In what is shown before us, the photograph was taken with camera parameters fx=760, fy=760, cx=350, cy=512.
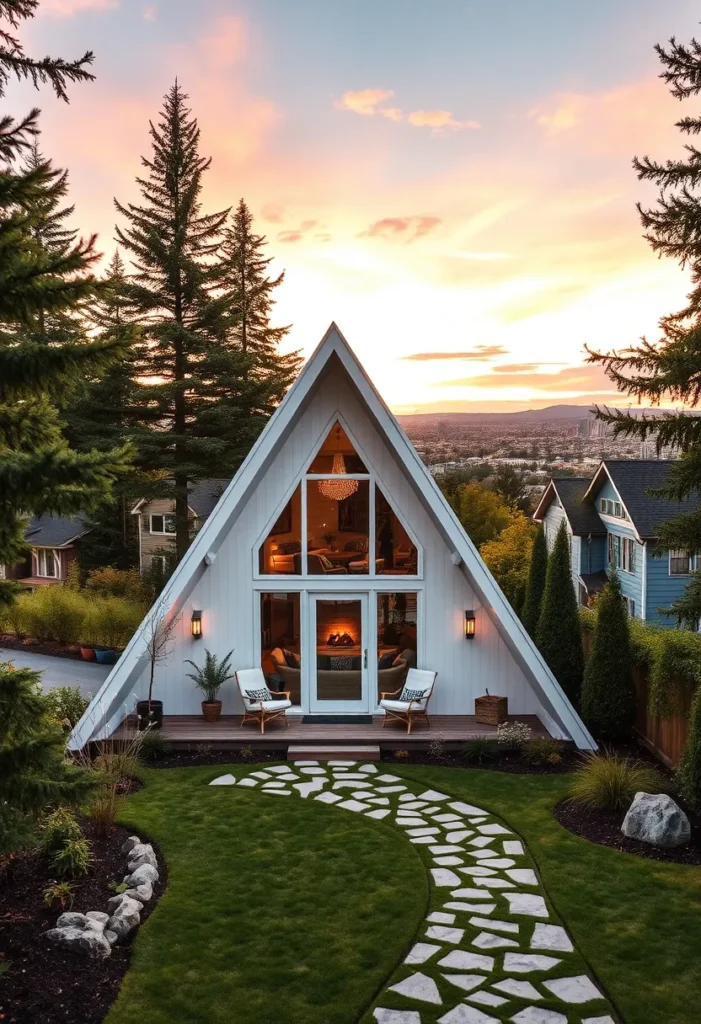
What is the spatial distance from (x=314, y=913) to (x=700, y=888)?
3.51m

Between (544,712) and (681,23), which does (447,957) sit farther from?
(681,23)

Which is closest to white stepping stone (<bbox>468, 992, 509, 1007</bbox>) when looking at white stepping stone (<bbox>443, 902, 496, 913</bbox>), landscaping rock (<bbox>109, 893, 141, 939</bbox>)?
white stepping stone (<bbox>443, 902, 496, 913</bbox>)

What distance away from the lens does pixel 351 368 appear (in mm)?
11156

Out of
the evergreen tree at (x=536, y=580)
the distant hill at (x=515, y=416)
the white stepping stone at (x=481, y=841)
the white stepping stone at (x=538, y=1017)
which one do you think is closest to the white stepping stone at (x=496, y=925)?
the white stepping stone at (x=538, y=1017)

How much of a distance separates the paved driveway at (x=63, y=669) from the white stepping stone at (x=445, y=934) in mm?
10912

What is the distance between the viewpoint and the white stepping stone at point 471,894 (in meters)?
6.75

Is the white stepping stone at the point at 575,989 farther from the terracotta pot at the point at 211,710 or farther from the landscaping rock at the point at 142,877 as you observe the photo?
the terracotta pot at the point at 211,710

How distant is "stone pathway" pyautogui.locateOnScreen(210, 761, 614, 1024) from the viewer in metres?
5.10

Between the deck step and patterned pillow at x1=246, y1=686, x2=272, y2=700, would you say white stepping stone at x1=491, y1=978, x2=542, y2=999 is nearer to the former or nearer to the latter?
the deck step

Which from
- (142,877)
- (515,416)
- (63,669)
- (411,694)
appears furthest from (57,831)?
(515,416)

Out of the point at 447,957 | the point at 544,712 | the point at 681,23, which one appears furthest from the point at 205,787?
the point at 681,23

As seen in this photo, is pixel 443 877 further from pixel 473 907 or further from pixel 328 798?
pixel 328 798

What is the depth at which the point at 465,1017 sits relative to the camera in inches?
197

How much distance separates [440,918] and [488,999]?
1.19 metres
